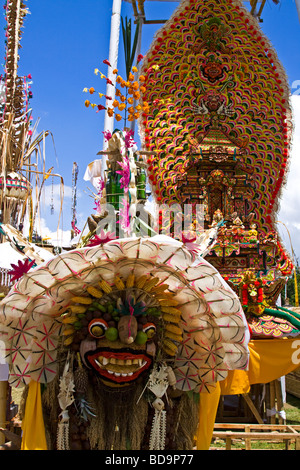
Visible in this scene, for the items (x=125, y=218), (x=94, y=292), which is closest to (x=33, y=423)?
(x=94, y=292)

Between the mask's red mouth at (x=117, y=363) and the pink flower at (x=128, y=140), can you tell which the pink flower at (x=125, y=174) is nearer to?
the pink flower at (x=128, y=140)

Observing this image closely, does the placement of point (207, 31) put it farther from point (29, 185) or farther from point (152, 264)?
point (152, 264)

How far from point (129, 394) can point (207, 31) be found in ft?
20.9

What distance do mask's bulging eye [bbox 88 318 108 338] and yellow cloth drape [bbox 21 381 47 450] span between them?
52 cm

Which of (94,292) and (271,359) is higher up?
(94,292)

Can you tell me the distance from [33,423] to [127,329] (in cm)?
86

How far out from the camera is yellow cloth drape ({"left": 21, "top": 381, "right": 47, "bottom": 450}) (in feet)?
9.19

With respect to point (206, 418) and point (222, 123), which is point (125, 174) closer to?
point (206, 418)

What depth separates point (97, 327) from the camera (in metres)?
2.78

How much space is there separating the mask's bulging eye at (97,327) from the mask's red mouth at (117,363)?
0.11 m

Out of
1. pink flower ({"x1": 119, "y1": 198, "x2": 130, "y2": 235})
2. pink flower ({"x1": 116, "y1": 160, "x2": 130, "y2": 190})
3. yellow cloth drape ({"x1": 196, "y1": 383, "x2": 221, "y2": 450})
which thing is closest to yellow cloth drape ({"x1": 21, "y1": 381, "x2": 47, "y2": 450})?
yellow cloth drape ({"x1": 196, "y1": 383, "x2": 221, "y2": 450})

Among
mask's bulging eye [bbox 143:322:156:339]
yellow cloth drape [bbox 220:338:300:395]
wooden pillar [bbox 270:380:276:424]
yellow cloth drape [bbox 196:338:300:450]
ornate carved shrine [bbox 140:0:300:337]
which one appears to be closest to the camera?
mask's bulging eye [bbox 143:322:156:339]

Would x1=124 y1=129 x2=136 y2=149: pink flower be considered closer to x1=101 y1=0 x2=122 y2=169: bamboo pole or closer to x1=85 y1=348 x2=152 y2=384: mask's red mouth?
x1=85 y1=348 x2=152 y2=384: mask's red mouth

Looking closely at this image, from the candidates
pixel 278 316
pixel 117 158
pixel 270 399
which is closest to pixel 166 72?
pixel 117 158
